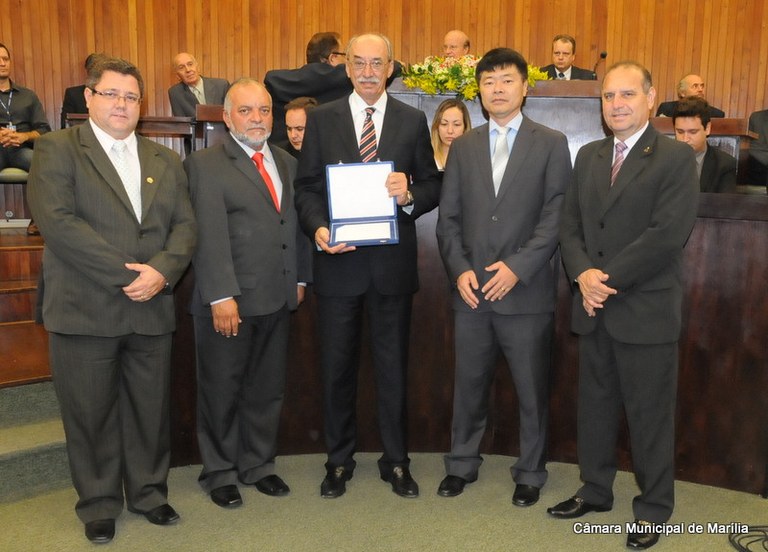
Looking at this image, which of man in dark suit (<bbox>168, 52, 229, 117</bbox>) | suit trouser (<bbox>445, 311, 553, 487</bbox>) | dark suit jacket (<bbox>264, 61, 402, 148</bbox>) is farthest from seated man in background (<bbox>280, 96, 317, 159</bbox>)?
man in dark suit (<bbox>168, 52, 229, 117</bbox>)

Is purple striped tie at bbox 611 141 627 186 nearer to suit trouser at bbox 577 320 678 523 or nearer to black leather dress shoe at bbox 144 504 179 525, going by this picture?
suit trouser at bbox 577 320 678 523

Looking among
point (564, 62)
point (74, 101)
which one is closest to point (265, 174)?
point (74, 101)

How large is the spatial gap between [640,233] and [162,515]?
2.14 metres

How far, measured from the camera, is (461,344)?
126 inches

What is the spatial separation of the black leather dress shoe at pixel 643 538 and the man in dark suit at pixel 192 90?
224 inches

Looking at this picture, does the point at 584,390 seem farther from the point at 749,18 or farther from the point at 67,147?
the point at 749,18

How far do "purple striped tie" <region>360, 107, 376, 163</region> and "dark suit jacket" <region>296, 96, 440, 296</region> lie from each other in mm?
25

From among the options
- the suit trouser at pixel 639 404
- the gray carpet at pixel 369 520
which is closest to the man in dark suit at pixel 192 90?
the gray carpet at pixel 369 520

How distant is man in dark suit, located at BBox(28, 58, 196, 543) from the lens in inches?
105

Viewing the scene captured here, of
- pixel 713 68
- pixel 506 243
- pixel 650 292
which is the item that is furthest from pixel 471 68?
pixel 713 68

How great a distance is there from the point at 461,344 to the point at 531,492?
69cm

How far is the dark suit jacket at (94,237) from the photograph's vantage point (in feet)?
8.66

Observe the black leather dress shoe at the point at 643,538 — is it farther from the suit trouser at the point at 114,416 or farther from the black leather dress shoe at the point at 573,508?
the suit trouser at the point at 114,416

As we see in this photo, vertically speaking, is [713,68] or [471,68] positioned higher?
[713,68]
